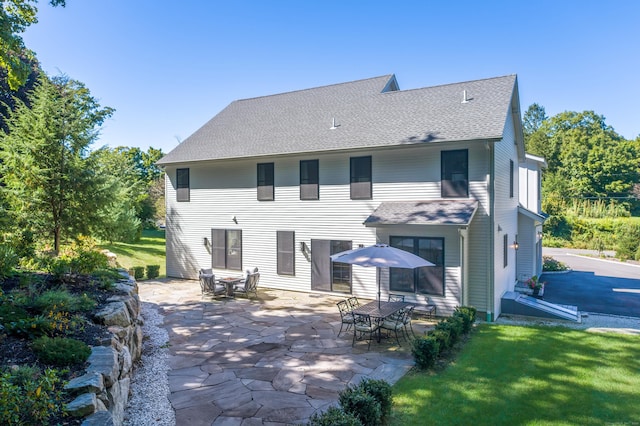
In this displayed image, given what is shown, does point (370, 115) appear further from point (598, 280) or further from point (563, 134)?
point (563, 134)

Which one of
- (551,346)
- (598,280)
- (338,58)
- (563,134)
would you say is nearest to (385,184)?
(551,346)

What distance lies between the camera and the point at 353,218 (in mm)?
13141

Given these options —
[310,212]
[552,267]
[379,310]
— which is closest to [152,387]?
[379,310]

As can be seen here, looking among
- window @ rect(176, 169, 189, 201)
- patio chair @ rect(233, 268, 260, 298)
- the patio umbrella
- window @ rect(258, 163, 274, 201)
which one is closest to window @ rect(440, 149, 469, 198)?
the patio umbrella

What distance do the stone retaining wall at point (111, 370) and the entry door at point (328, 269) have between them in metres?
6.91

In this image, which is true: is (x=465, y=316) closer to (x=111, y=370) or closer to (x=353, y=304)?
(x=353, y=304)

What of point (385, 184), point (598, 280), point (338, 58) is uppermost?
point (338, 58)

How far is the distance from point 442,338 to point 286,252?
26.0 ft

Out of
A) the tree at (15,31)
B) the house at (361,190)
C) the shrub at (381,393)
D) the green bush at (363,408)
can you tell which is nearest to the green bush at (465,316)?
the house at (361,190)

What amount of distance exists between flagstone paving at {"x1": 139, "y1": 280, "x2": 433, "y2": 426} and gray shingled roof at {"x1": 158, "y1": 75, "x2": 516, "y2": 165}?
19.1ft

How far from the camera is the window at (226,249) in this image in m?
15.7

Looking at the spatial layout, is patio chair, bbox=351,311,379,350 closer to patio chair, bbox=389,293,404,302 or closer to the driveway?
patio chair, bbox=389,293,404,302

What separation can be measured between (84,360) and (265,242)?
1034 cm

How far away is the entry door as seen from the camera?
1334 centimetres
